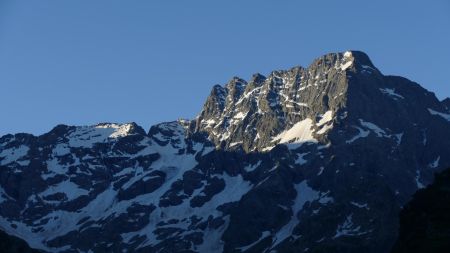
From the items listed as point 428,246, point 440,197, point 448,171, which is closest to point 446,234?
point 428,246

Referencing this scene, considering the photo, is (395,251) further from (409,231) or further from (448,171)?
(448,171)

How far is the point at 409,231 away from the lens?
171 m

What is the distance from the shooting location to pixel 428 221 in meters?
167

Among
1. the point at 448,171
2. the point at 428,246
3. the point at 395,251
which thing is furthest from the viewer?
the point at 448,171

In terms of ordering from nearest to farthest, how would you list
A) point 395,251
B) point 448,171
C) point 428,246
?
point 428,246
point 395,251
point 448,171

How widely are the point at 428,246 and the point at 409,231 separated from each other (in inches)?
596

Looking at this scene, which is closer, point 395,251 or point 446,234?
point 446,234

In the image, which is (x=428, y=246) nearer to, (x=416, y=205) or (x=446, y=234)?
(x=446, y=234)

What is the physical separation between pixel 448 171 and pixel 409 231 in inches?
862

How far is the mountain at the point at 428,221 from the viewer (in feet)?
516

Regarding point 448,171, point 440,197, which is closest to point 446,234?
point 440,197

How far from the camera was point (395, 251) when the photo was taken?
557 feet

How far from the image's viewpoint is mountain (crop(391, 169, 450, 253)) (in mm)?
157125

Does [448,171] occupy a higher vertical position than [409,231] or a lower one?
higher
